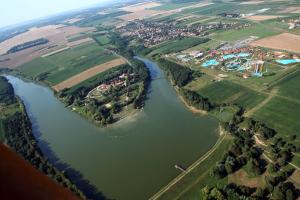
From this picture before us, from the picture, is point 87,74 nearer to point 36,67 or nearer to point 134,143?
point 36,67

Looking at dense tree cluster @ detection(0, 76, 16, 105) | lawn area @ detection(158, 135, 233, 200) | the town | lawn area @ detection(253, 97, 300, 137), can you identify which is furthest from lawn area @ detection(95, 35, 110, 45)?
lawn area @ detection(158, 135, 233, 200)

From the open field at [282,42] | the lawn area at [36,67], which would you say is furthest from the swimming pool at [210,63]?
the lawn area at [36,67]

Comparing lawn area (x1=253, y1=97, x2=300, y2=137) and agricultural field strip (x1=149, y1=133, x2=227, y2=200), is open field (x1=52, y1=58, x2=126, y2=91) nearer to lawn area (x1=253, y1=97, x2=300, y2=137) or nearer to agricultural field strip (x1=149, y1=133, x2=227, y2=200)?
agricultural field strip (x1=149, y1=133, x2=227, y2=200)

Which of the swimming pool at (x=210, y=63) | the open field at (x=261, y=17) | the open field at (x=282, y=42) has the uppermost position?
the open field at (x=282, y=42)

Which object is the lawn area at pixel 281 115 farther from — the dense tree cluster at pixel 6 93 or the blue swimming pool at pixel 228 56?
the dense tree cluster at pixel 6 93

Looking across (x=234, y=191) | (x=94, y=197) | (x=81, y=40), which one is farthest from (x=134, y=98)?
(x=81, y=40)

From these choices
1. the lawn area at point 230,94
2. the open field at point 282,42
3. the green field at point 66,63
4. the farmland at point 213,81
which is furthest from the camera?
the green field at point 66,63
